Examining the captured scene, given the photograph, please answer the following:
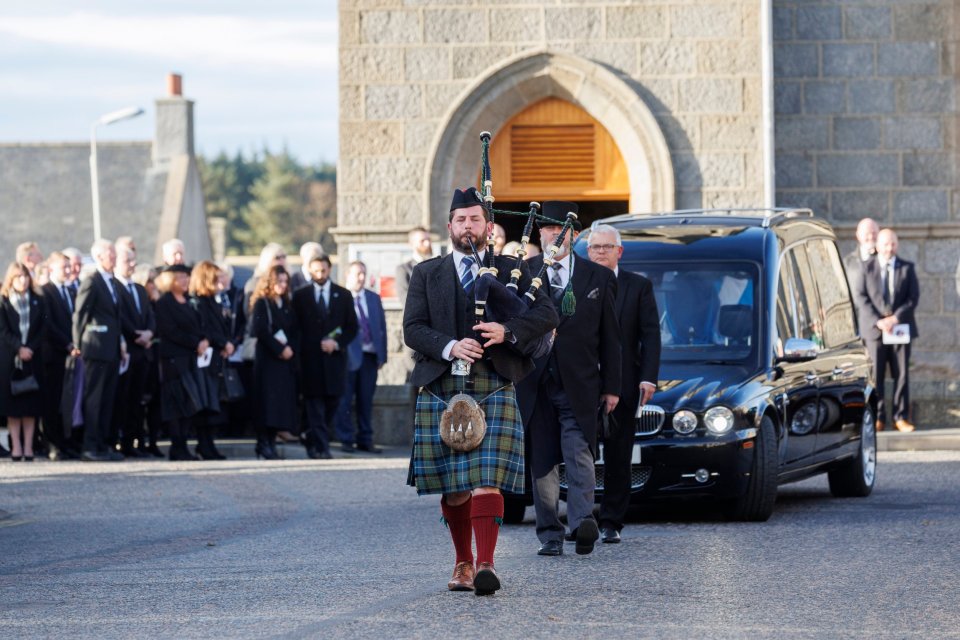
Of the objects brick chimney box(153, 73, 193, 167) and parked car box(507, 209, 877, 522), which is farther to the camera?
brick chimney box(153, 73, 193, 167)

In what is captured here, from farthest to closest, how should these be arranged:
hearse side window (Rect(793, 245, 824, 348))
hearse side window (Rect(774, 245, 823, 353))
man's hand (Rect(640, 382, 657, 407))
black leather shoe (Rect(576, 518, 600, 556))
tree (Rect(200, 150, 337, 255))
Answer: tree (Rect(200, 150, 337, 255)) < hearse side window (Rect(793, 245, 824, 348)) < hearse side window (Rect(774, 245, 823, 353)) < man's hand (Rect(640, 382, 657, 407)) < black leather shoe (Rect(576, 518, 600, 556))

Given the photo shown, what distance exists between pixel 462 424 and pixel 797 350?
4.22 meters

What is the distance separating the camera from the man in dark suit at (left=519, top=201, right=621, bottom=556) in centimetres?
1040

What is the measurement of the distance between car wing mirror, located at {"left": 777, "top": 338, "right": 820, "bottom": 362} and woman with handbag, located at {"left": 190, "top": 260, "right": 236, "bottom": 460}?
24.5 ft

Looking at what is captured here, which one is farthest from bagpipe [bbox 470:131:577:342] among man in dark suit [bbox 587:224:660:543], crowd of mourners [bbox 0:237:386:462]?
crowd of mourners [bbox 0:237:386:462]

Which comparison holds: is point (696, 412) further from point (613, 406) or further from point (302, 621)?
point (302, 621)

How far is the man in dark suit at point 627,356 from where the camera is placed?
36.1 feet

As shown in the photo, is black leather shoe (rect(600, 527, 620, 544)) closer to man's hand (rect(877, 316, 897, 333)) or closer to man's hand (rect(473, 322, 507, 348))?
man's hand (rect(473, 322, 507, 348))

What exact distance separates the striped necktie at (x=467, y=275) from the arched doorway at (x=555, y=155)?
41.5 ft

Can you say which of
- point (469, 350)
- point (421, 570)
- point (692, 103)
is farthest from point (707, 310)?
Result: point (692, 103)

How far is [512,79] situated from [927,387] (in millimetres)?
5504

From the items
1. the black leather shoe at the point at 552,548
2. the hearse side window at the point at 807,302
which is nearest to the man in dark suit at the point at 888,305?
the hearse side window at the point at 807,302

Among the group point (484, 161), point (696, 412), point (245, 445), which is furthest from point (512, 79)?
point (484, 161)

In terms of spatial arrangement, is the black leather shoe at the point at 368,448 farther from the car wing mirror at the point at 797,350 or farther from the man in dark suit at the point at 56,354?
the car wing mirror at the point at 797,350
